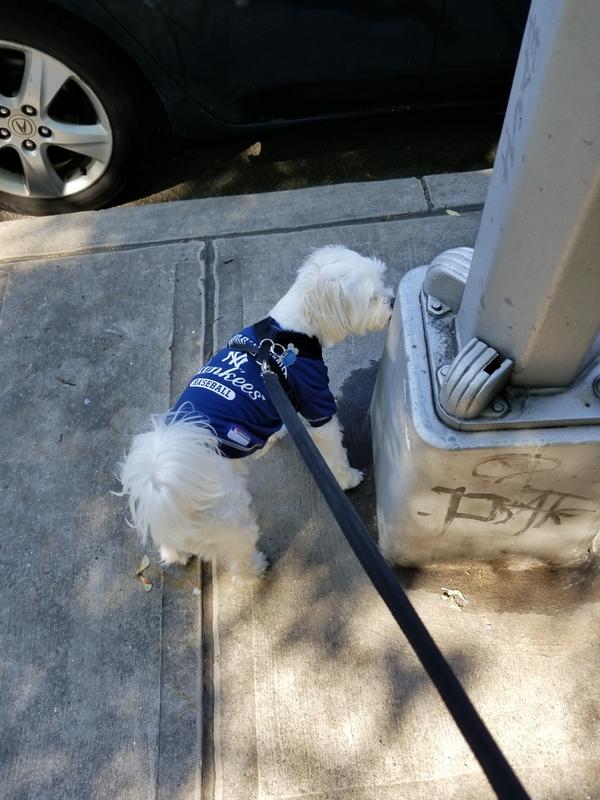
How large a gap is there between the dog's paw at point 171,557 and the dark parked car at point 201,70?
224 centimetres

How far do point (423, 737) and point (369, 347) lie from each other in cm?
164

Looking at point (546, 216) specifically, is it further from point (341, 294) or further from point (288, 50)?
point (288, 50)

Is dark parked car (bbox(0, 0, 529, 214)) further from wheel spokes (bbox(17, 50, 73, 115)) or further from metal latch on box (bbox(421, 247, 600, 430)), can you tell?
metal latch on box (bbox(421, 247, 600, 430))

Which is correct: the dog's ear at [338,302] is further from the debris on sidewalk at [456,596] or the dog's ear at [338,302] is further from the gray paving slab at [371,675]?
the debris on sidewalk at [456,596]

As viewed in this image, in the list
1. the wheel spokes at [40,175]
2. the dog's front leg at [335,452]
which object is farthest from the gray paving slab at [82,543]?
the dog's front leg at [335,452]

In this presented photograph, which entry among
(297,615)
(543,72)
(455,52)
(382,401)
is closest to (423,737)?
(297,615)

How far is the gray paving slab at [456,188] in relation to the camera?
3371 mm

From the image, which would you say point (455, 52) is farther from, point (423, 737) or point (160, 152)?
point (423, 737)

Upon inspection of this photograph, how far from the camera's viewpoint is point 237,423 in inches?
82.2

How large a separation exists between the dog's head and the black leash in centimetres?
82

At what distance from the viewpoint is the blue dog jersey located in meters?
2.07

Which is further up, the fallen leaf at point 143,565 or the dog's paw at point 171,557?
the dog's paw at point 171,557

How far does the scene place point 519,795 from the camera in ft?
3.13

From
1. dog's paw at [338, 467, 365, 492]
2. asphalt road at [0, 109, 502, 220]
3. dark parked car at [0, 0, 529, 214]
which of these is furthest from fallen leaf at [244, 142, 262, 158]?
dog's paw at [338, 467, 365, 492]
